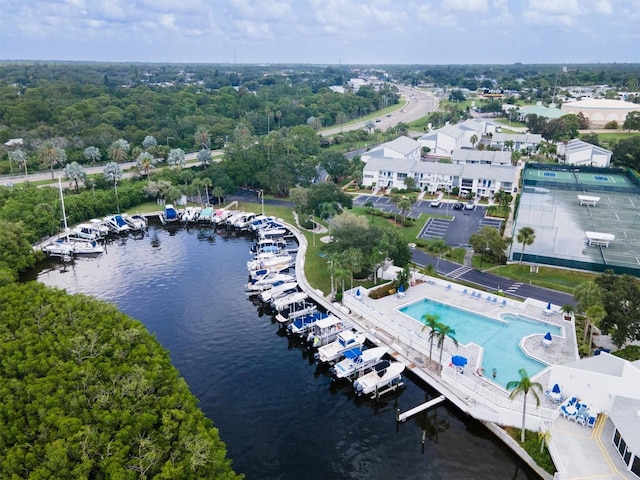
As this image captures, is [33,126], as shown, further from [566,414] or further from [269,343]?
[566,414]

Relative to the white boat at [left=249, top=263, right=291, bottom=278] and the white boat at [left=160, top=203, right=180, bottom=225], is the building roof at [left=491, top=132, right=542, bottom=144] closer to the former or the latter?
the white boat at [left=249, top=263, right=291, bottom=278]

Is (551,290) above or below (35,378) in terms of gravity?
below

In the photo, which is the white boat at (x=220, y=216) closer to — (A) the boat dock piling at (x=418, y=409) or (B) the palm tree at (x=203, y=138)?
(B) the palm tree at (x=203, y=138)

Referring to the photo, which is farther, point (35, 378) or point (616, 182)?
point (616, 182)

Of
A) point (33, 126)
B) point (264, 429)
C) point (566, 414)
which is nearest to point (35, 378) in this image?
point (264, 429)

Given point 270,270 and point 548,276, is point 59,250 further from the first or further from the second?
point 548,276

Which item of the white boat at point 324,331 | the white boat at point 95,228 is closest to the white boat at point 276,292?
the white boat at point 324,331

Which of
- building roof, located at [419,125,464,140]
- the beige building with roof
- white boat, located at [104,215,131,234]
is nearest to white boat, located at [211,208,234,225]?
white boat, located at [104,215,131,234]
